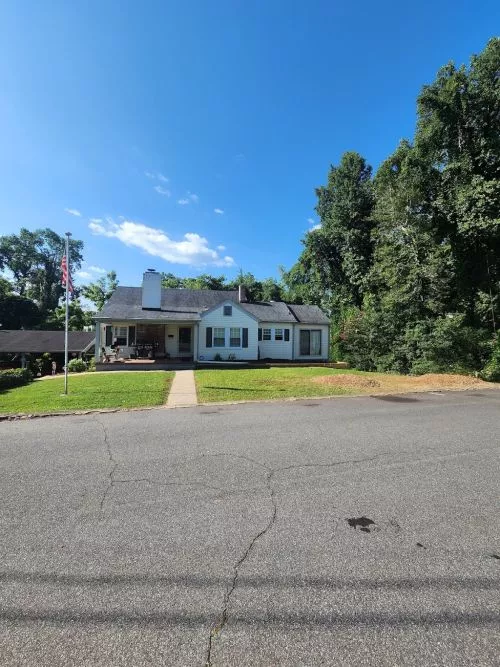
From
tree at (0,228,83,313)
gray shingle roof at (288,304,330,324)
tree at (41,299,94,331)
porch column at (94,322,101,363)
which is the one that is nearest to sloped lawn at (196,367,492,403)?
porch column at (94,322,101,363)

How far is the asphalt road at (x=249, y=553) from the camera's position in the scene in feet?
6.32

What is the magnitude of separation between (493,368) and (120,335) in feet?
68.3

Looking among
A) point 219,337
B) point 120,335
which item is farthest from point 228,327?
point 120,335

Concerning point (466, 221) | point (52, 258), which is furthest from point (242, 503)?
point (52, 258)

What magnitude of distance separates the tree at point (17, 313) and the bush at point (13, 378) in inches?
1562

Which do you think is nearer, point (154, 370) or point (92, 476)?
point (92, 476)

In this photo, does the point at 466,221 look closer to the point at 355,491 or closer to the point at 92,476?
the point at 355,491

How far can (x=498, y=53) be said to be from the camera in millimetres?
17703

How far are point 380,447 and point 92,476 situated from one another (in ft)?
13.6

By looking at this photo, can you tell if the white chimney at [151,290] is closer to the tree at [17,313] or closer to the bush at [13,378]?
the bush at [13,378]

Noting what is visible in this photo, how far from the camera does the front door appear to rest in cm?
2345

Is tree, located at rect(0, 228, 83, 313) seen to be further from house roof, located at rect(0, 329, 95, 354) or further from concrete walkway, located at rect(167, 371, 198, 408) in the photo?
concrete walkway, located at rect(167, 371, 198, 408)

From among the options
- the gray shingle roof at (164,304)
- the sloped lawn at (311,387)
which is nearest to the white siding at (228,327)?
the gray shingle roof at (164,304)

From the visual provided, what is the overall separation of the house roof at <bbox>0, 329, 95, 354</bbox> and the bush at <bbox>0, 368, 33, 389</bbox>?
13.2m
